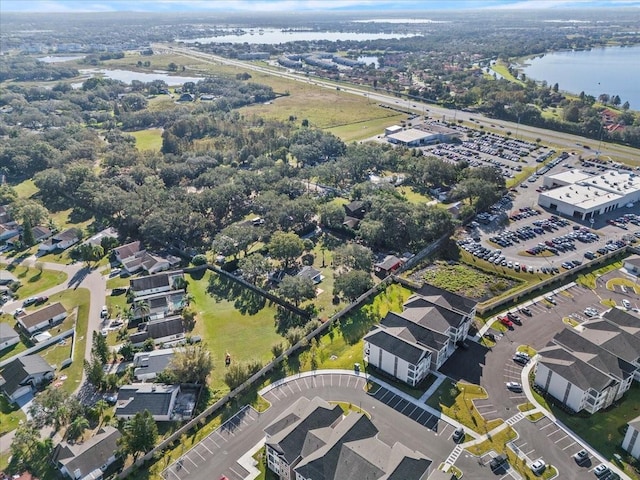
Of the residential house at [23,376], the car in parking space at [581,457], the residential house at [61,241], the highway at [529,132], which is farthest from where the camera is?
the highway at [529,132]

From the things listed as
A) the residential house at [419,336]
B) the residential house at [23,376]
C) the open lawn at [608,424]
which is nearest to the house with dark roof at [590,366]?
the open lawn at [608,424]

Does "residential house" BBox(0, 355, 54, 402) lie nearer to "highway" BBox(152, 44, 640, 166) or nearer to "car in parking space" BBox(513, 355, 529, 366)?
"car in parking space" BBox(513, 355, 529, 366)

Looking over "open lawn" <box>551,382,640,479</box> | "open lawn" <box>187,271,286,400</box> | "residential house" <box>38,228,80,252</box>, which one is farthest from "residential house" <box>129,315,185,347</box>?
"open lawn" <box>551,382,640,479</box>

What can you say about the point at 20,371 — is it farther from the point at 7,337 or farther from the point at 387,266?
the point at 387,266

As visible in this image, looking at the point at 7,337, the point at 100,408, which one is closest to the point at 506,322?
the point at 100,408

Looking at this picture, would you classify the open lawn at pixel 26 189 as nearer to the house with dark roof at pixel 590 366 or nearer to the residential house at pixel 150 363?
the residential house at pixel 150 363
